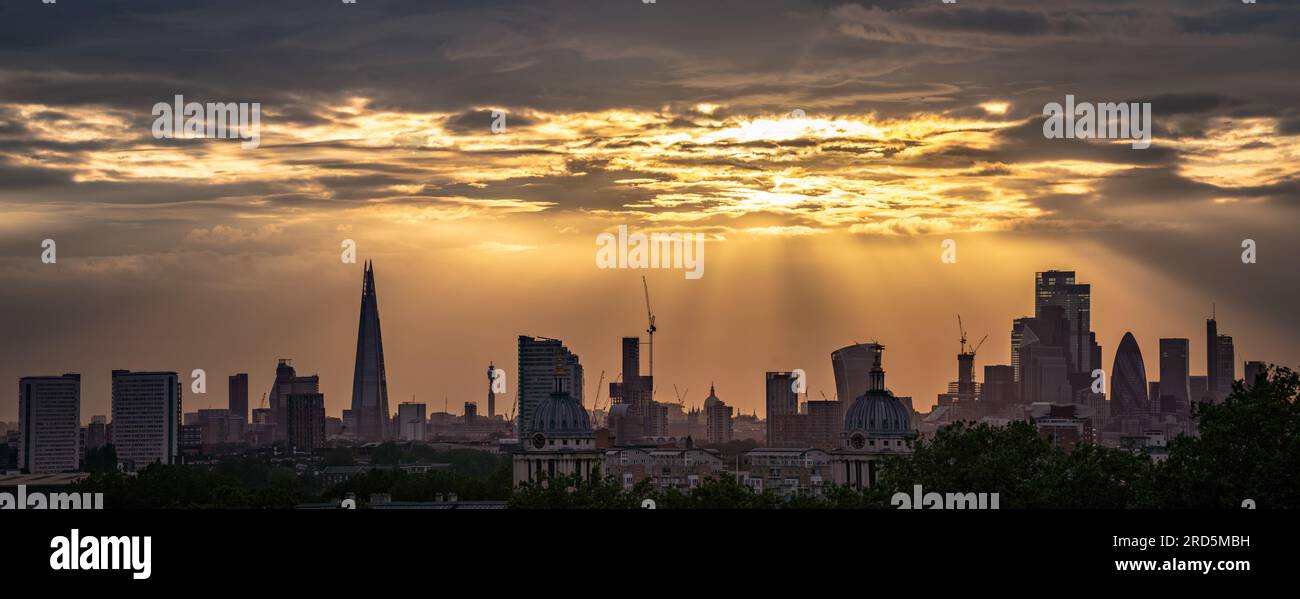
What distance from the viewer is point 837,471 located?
587ft

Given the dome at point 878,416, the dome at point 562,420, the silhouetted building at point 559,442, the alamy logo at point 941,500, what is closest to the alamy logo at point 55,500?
the silhouetted building at point 559,442

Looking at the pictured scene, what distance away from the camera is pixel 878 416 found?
17662 cm

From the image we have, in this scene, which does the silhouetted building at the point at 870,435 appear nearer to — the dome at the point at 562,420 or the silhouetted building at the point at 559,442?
the silhouetted building at the point at 559,442

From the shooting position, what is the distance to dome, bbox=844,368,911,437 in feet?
579

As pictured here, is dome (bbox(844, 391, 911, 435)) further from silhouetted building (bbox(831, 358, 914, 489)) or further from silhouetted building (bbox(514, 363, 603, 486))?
silhouetted building (bbox(514, 363, 603, 486))
